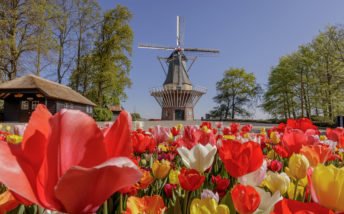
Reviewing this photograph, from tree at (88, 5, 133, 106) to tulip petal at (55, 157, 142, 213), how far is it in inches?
978

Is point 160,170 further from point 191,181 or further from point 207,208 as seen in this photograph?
point 207,208

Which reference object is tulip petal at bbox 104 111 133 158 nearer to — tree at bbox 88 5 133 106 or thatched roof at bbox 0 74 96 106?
thatched roof at bbox 0 74 96 106

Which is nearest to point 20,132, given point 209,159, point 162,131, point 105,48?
point 162,131

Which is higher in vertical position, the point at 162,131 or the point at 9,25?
the point at 9,25

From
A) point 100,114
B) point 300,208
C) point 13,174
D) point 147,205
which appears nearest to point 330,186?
point 300,208

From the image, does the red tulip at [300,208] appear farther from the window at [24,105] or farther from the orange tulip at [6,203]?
the window at [24,105]

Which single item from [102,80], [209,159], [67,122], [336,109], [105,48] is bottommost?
[209,159]

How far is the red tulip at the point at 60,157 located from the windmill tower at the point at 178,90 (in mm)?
27351

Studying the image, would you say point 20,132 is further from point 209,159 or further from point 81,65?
point 81,65

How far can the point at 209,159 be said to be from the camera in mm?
1016

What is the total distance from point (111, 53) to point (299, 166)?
26.9 metres

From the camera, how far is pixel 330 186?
570 mm

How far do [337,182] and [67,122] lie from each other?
64 cm

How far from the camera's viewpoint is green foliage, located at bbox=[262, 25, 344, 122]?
22812 millimetres
